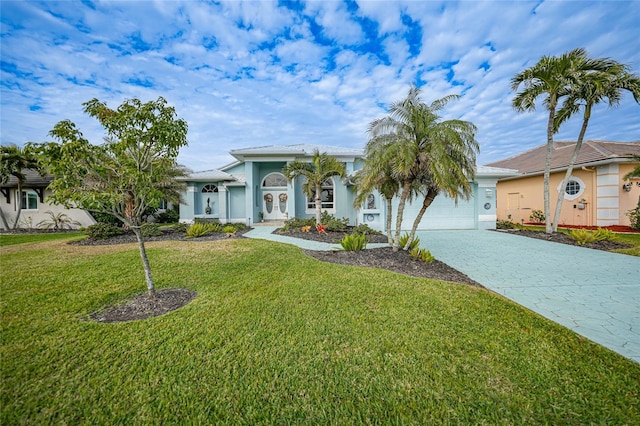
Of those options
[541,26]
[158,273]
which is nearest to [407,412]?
[158,273]

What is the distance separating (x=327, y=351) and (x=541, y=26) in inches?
535

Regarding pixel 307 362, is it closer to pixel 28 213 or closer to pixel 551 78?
pixel 551 78

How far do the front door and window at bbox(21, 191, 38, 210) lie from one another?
14732 millimetres

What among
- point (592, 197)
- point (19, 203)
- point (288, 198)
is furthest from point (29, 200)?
point (592, 197)

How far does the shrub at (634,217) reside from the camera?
511 inches

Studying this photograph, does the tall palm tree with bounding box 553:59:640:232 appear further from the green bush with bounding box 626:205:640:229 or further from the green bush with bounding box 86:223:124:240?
the green bush with bounding box 86:223:124:240

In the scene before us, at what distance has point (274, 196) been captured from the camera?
17891 millimetres

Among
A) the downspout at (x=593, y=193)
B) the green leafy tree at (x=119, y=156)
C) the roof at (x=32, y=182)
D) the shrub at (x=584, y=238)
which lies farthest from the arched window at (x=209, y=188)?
the downspout at (x=593, y=193)

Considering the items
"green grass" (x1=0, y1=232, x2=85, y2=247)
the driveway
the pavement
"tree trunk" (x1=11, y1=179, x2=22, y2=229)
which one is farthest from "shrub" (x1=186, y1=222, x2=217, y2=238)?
"tree trunk" (x1=11, y1=179, x2=22, y2=229)

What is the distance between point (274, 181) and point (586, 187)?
787 inches

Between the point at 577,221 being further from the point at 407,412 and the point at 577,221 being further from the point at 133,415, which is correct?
the point at 133,415

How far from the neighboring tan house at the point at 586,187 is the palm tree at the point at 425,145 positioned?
10735 mm

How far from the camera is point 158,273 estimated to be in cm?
611

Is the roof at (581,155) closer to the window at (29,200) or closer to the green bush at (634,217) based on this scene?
the green bush at (634,217)
